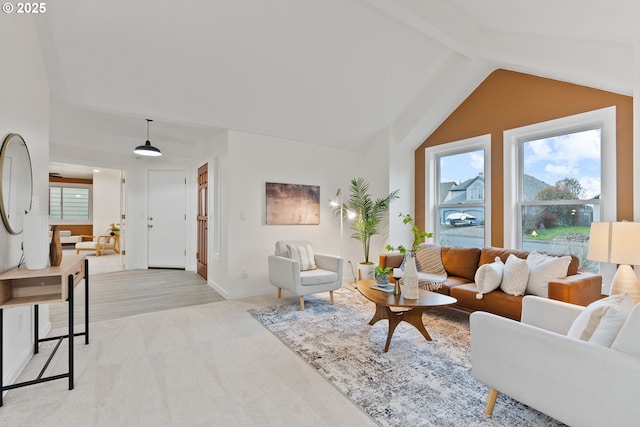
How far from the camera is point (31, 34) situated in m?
2.55

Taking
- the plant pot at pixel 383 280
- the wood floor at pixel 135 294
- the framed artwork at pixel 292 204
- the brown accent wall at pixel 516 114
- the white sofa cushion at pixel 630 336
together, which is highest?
the brown accent wall at pixel 516 114

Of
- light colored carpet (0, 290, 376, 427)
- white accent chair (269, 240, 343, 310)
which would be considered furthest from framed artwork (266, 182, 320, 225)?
light colored carpet (0, 290, 376, 427)

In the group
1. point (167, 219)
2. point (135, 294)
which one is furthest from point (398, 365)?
point (167, 219)

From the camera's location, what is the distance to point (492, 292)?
3.16 meters

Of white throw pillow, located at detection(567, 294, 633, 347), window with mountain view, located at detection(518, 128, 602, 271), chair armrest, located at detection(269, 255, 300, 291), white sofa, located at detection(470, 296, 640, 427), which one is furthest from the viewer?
chair armrest, located at detection(269, 255, 300, 291)

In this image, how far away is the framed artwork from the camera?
187 inches

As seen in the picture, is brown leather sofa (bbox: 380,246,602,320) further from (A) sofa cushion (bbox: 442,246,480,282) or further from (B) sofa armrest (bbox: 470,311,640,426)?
(B) sofa armrest (bbox: 470,311,640,426)

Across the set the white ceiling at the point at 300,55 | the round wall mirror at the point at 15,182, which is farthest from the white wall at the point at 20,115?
the white ceiling at the point at 300,55

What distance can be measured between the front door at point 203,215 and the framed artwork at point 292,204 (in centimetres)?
136

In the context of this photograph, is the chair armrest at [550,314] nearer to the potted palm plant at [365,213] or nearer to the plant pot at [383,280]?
the plant pot at [383,280]

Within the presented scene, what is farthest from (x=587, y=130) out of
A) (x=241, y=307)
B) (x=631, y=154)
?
(x=241, y=307)

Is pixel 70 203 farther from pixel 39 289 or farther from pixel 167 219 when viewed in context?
pixel 39 289

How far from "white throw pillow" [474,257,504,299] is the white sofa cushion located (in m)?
1.87

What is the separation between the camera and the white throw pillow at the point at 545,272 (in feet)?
9.68
